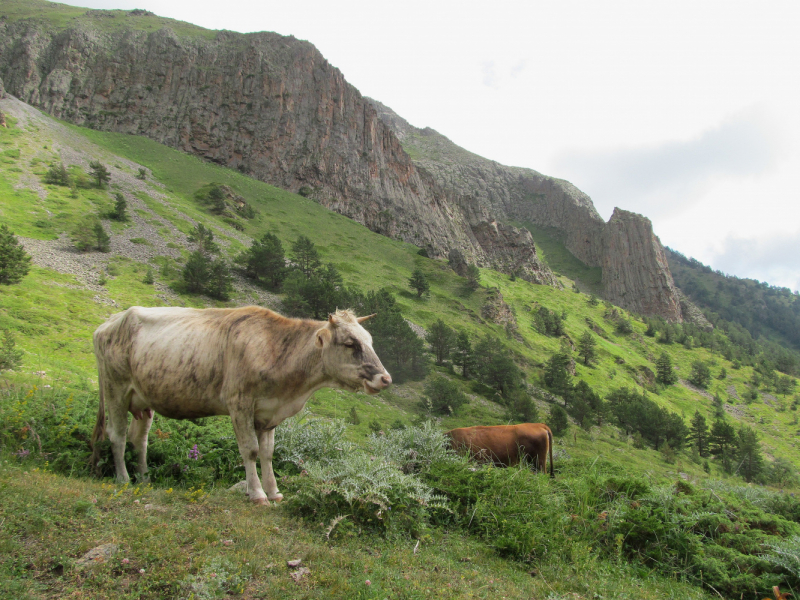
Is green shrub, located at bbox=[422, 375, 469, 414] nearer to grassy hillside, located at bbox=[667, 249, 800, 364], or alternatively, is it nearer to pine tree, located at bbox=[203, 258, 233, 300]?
pine tree, located at bbox=[203, 258, 233, 300]

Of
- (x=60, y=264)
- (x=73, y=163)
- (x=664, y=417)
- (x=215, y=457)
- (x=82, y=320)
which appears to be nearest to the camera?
(x=215, y=457)

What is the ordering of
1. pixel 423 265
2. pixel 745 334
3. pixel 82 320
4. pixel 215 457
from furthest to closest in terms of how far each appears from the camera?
pixel 745 334 < pixel 423 265 < pixel 82 320 < pixel 215 457

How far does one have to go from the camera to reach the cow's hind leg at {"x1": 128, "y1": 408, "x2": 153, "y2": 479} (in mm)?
6320

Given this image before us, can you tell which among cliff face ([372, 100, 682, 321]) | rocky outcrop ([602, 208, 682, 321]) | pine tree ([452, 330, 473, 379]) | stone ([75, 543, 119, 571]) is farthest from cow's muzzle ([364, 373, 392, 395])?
rocky outcrop ([602, 208, 682, 321])

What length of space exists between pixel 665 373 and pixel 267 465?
99.4 meters

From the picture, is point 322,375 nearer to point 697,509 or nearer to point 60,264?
point 697,509

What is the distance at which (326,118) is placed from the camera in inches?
3976

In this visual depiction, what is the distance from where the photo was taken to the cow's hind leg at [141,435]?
632 centimetres

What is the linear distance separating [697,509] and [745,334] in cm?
18536

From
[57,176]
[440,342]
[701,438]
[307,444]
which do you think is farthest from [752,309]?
[57,176]

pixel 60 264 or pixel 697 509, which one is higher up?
pixel 697 509

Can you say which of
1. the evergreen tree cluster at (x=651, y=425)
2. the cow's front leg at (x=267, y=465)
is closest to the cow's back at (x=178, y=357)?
the cow's front leg at (x=267, y=465)

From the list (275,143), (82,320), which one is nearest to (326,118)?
(275,143)

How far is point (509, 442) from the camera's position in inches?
413
